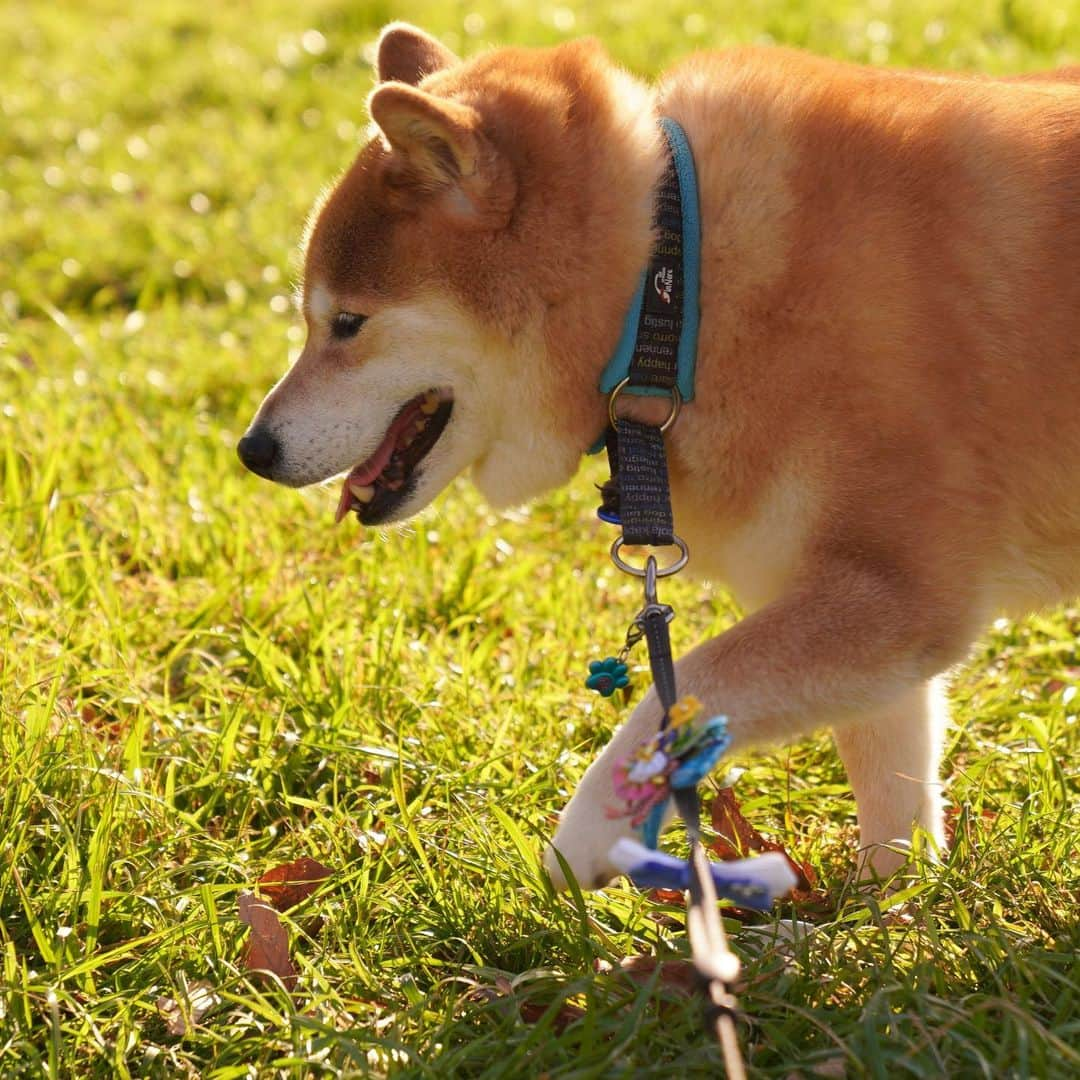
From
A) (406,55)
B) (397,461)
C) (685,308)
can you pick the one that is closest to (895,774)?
(685,308)

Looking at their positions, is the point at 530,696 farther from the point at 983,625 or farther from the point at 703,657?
the point at 983,625

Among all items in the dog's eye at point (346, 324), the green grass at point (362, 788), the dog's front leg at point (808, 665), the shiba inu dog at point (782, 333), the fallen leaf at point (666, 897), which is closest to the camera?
the green grass at point (362, 788)

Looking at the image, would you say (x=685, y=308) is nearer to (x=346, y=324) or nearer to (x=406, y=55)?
(x=346, y=324)

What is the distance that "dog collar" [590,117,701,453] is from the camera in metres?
2.45

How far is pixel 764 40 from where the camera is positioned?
684cm

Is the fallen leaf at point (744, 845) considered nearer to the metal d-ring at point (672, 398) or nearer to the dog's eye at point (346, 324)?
the metal d-ring at point (672, 398)

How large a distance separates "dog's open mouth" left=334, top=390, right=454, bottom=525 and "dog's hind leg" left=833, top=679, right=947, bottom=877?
1.02 meters

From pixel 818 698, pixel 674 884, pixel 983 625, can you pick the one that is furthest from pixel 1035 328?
pixel 674 884

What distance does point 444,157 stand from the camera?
2.50 m

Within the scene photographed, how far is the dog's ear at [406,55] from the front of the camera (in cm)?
306

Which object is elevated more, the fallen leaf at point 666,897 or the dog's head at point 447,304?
the dog's head at point 447,304

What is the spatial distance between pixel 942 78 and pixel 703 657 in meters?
1.29

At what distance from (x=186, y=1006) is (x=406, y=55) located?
6.78 feet

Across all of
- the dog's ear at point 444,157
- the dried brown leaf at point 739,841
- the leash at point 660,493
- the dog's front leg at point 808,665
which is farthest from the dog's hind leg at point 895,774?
the dog's ear at point 444,157
